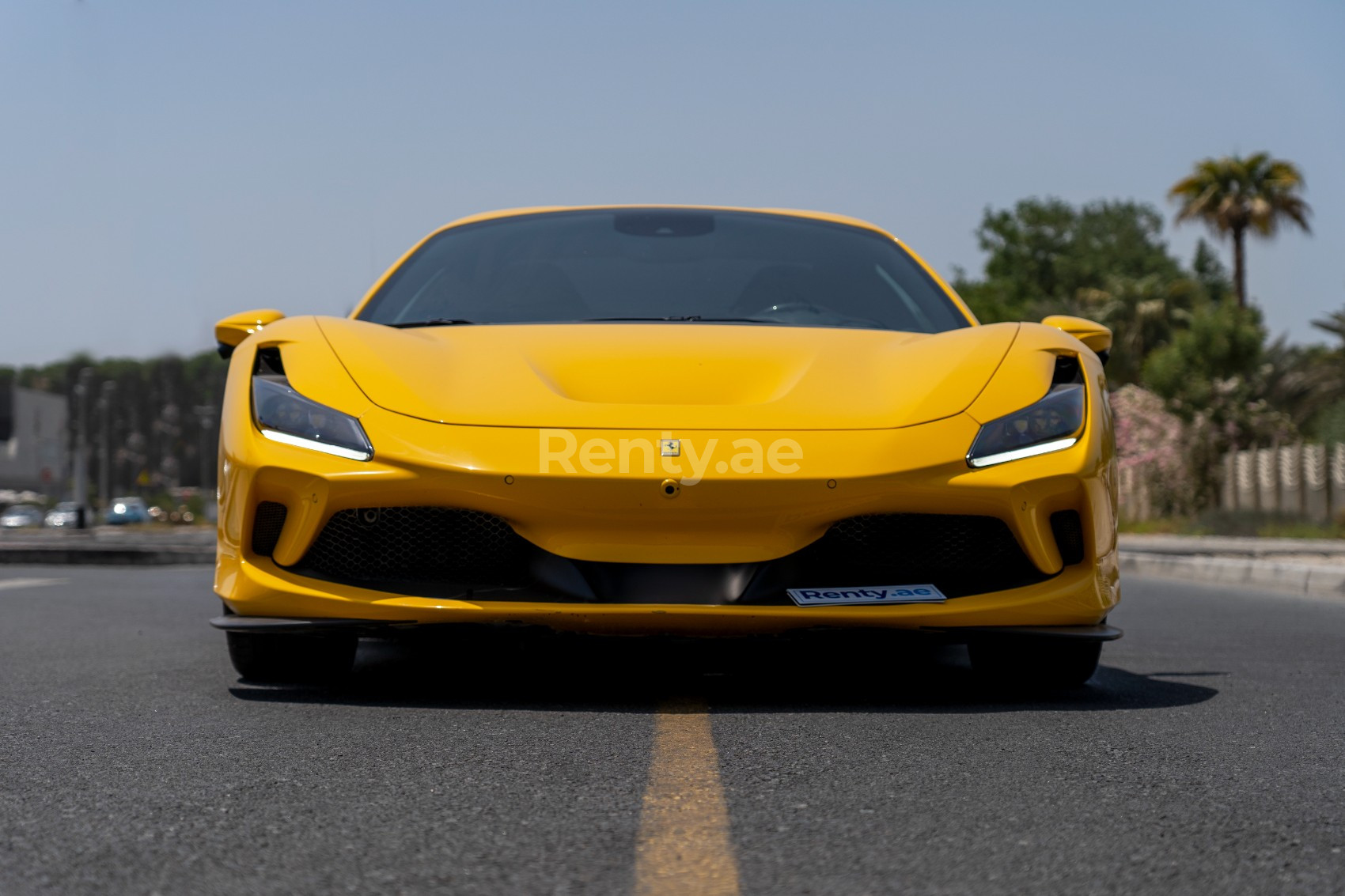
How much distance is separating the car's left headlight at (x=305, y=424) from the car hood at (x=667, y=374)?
0.35ft

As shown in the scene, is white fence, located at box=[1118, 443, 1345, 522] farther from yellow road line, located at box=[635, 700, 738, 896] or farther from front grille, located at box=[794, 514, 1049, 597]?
yellow road line, located at box=[635, 700, 738, 896]

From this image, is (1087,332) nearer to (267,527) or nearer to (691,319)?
(691,319)

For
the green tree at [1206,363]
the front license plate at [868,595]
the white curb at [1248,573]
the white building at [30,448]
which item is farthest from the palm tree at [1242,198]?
the white building at [30,448]

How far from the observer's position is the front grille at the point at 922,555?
11.7 feet

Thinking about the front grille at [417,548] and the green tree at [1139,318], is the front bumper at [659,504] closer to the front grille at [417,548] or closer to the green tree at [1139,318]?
the front grille at [417,548]

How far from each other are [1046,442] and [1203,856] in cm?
170

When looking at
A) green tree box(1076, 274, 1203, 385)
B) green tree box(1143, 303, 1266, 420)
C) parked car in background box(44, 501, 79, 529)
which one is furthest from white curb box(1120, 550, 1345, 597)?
parked car in background box(44, 501, 79, 529)

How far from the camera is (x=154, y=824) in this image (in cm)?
226

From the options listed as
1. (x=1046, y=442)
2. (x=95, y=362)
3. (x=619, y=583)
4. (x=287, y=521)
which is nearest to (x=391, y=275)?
(x=287, y=521)

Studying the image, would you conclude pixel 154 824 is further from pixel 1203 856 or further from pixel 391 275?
pixel 391 275

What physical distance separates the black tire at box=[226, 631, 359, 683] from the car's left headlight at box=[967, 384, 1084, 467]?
1.67m

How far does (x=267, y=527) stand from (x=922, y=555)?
5.13 feet

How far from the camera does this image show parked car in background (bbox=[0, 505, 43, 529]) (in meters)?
64.2

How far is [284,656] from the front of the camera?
3.91 meters
